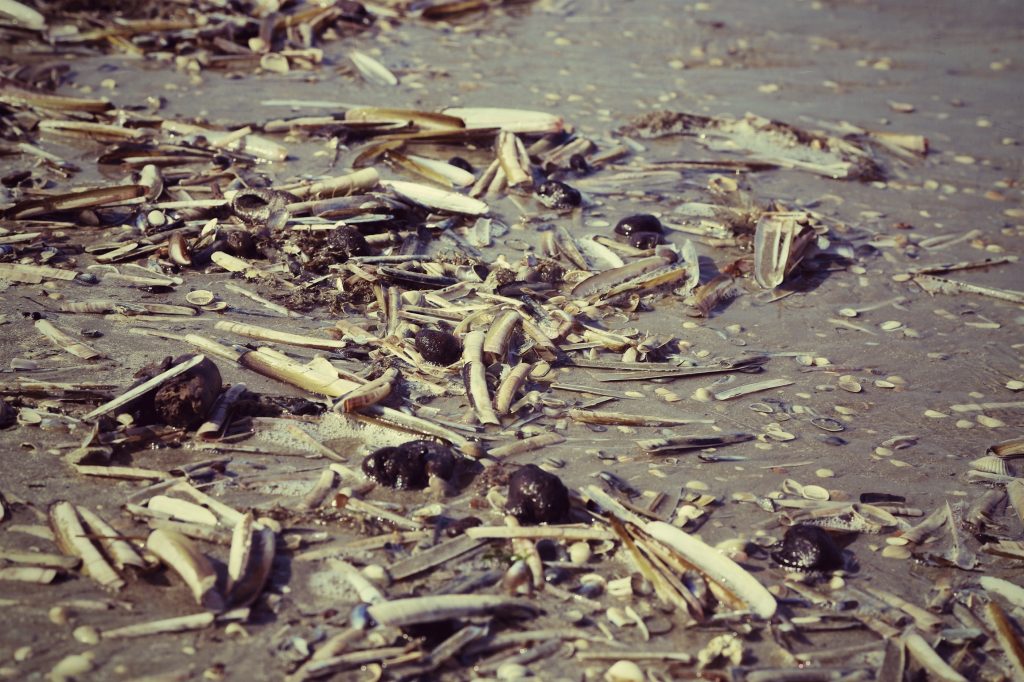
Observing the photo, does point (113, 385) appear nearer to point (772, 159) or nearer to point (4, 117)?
point (4, 117)

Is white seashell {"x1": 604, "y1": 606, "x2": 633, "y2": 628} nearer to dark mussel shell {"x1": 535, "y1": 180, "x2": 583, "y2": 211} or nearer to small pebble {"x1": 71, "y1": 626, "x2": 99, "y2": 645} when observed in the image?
small pebble {"x1": 71, "y1": 626, "x2": 99, "y2": 645}

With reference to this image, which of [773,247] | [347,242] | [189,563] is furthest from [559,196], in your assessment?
[189,563]

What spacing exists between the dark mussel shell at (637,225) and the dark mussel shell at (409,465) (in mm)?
2838

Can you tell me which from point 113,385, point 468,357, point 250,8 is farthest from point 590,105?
point 113,385

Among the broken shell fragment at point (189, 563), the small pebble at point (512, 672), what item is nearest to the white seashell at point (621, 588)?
the small pebble at point (512, 672)

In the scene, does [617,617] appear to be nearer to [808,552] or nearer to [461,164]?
[808,552]

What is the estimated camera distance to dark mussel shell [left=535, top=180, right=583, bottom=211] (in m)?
6.70

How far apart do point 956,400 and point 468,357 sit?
2.54m

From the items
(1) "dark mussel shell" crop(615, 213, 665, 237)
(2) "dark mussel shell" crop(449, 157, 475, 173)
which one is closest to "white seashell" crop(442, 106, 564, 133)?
(2) "dark mussel shell" crop(449, 157, 475, 173)

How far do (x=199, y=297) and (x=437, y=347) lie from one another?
4.74 ft

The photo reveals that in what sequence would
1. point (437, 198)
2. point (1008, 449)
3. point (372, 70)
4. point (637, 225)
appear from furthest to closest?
point (372, 70), point (437, 198), point (637, 225), point (1008, 449)

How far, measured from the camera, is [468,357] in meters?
4.80

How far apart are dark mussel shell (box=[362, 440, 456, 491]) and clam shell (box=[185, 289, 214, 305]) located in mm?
1762

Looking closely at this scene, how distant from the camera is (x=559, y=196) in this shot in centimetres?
672
